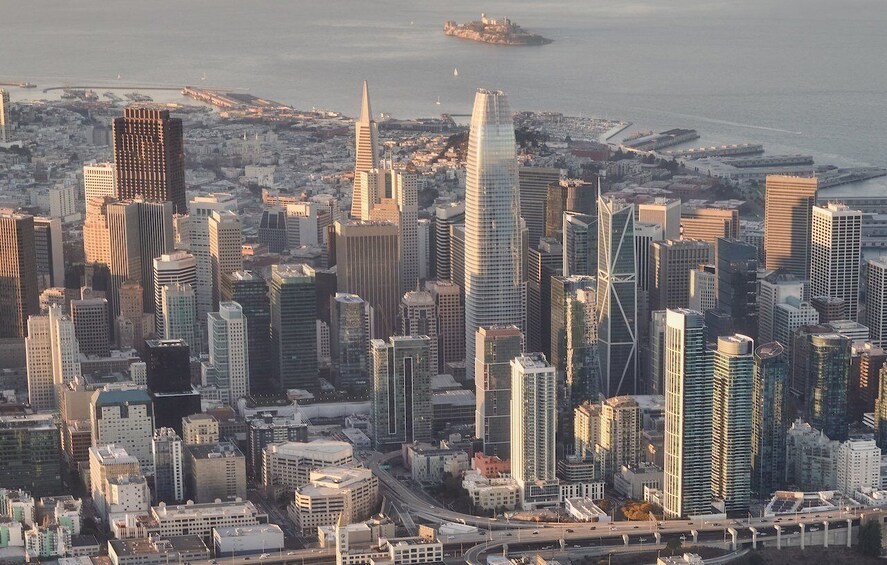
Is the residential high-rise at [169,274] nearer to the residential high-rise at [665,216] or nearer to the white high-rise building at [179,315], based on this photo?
the white high-rise building at [179,315]

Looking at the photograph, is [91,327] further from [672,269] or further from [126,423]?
[672,269]

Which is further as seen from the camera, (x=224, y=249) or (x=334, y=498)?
(x=224, y=249)

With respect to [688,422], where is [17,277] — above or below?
above

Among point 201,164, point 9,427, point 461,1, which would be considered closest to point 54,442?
point 9,427

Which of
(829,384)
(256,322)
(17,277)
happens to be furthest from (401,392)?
(17,277)

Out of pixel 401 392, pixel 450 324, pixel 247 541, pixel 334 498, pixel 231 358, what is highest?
pixel 450 324

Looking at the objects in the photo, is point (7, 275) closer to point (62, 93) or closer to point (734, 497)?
point (734, 497)

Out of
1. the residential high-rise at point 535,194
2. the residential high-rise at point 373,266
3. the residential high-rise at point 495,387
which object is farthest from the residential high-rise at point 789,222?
the residential high-rise at point 495,387
